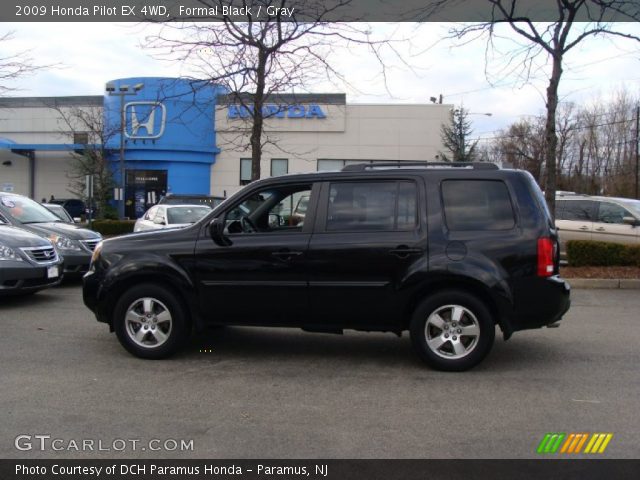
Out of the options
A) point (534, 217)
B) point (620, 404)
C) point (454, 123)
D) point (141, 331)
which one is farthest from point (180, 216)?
point (454, 123)

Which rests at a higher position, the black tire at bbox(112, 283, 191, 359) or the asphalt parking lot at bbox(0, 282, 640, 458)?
the black tire at bbox(112, 283, 191, 359)

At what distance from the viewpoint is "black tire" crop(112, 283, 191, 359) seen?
5.51m

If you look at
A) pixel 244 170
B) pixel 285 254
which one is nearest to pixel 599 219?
pixel 285 254

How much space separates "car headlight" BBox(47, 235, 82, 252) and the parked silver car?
1047 centimetres

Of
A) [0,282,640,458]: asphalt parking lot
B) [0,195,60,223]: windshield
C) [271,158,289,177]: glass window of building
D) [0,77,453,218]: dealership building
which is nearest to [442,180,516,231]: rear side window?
[0,282,640,458]: asphalt parking lot

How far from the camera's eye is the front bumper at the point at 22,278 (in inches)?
311

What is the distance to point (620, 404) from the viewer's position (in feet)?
14.5

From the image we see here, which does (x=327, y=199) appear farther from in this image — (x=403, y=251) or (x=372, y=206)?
(x=403, y=251)

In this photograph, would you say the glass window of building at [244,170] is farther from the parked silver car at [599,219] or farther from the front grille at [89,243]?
the front grille at [89,243]

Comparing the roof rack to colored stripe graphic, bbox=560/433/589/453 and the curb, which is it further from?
the curb

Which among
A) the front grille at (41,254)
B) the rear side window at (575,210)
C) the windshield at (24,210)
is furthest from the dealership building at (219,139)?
the front grille at (41,254)

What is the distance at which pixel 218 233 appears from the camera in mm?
5379
